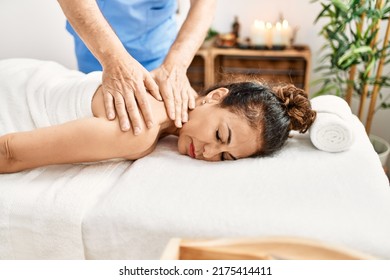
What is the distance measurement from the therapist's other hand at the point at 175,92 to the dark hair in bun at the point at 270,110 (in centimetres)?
12

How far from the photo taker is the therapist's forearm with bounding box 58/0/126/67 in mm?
1250

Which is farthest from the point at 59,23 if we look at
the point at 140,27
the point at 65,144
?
the point at 65,144

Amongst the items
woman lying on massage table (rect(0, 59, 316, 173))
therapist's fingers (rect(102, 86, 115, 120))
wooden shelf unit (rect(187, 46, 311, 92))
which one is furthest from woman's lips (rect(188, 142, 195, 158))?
wooden shelf unit (rect(187, 46, 311, 92))

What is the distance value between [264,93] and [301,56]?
1.36m

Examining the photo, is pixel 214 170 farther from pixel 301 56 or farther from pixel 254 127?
pixel 301 56

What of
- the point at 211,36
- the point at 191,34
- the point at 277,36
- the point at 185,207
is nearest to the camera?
the point at 185,207

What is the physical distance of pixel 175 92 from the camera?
4.28 ft

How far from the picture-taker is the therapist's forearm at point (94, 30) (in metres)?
1.25

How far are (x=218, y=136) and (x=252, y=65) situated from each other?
1.58 metres

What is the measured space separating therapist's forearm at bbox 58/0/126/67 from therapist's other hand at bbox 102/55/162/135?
32 mm

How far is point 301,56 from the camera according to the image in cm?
251

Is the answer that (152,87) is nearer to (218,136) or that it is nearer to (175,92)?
(175,92)
